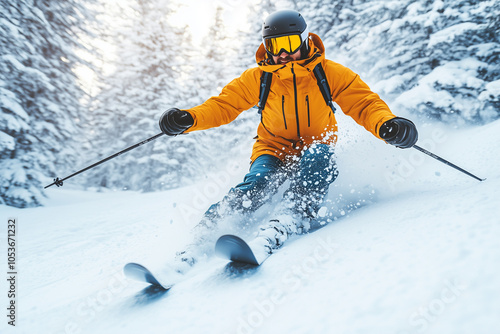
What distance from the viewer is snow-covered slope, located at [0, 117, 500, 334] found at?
3.50 feet

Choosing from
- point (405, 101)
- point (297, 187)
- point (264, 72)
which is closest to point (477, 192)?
point (297, 187)

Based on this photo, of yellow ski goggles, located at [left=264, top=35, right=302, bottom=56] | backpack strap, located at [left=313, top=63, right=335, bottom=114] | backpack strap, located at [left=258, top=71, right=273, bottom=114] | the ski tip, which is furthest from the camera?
backpack strap, located at [left=258, top=71, right=273, bottom=114]

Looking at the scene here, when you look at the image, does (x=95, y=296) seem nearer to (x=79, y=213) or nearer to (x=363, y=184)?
(x=363, y=184)

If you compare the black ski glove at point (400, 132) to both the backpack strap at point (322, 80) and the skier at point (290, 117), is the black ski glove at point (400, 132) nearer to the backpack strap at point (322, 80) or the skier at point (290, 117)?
the skier at point (290, 117)

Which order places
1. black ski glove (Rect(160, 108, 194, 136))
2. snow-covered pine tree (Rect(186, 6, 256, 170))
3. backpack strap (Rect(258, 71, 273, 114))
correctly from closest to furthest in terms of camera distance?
1. black ski glove (Rect(160, 108, 194, 136))
2. backpack strap (Rect(258, 71, 273, 114))
3. snow-covered pine tree (Rect(186, 6, 256, 170))

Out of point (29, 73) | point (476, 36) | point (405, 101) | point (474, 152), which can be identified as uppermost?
point (29, 73)

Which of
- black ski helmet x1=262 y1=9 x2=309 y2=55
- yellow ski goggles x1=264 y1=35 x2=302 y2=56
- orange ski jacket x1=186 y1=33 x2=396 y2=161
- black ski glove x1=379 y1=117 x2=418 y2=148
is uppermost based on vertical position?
black ski helmet x1=262 y1=9 x2=309 y2=55

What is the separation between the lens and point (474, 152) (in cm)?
376

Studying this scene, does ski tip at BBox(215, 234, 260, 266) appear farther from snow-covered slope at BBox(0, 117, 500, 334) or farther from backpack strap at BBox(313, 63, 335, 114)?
backpack strap at BBox(313, 63, 335, 114)

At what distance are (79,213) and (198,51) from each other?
12.8 meters

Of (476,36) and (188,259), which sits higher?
(476,36)

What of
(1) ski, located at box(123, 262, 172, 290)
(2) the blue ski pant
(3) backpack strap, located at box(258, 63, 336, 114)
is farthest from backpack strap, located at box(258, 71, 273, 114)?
(1) ski, located at box(123, 262, 172, 290)

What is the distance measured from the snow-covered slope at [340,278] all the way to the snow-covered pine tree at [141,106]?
10001 mm

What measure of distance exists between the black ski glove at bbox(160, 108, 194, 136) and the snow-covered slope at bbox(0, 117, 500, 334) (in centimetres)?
124
